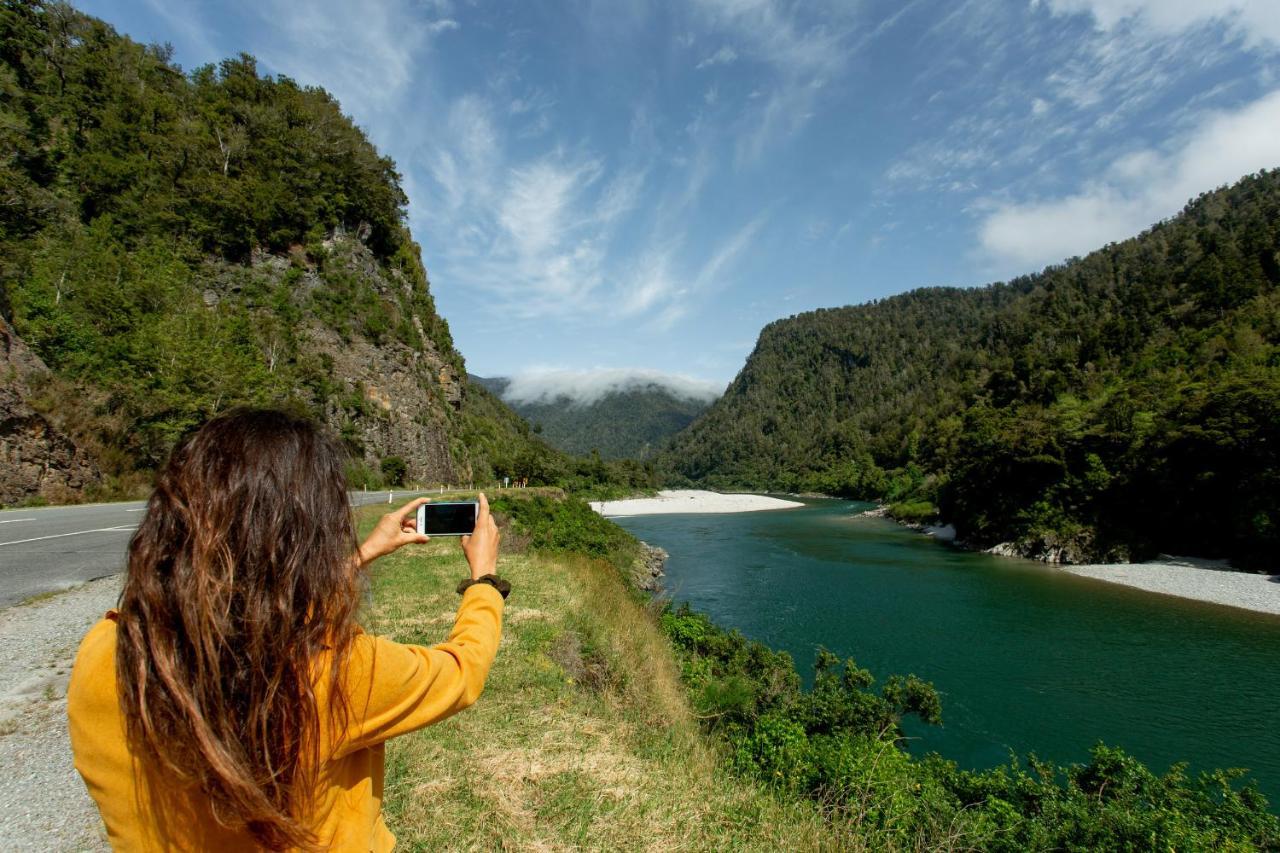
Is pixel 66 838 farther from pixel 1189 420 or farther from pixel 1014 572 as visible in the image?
pixel 1189 420

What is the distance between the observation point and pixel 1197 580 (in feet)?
86.7

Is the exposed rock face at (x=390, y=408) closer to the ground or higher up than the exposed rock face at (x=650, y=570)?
higher up

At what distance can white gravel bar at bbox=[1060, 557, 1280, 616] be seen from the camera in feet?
76.5

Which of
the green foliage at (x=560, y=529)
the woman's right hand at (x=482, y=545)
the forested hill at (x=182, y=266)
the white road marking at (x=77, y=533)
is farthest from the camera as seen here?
the forested hill at (x=182, y=266)

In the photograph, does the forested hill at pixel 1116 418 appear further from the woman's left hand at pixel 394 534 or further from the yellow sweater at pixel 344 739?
the yellow sweater at pixel 344 739

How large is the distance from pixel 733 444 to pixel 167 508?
170472mm

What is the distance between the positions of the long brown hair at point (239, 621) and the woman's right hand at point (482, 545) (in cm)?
46

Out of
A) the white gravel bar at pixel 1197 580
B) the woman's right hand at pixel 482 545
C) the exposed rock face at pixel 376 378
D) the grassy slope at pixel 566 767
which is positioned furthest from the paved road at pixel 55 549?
the white gravel bar at pixel 1197 580

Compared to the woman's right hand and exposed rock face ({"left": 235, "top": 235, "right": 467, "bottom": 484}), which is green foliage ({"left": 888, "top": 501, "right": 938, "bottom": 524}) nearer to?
exposed rock face ({"left": 235, "top": 235, "right": 467, "bottom": 484})

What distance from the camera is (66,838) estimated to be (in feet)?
10.2

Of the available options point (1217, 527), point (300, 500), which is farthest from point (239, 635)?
point (1217, 527)

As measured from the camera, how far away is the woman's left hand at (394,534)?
2.01 meters

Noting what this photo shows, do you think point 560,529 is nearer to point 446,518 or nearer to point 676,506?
point 446,518

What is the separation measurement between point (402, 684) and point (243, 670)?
312mm
